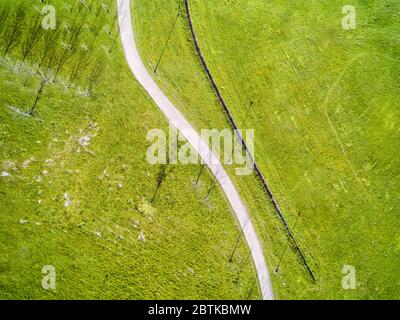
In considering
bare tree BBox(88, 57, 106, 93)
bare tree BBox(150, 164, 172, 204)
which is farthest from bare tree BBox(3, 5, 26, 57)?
bare tree BBox(150, 164, 172, 204)

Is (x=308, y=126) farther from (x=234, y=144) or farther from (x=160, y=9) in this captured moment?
(x=160, y=9)

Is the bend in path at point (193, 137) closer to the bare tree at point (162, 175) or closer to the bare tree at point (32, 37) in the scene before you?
the bare tree at point (162, 175)

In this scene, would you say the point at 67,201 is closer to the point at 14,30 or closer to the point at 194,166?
the point at 194,166

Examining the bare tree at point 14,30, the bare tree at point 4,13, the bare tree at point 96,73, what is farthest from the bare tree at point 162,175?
the bare tree at point 4,13

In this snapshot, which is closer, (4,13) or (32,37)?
(4,13)

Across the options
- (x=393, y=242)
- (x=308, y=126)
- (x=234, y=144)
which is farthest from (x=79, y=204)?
(x=393, y=242)

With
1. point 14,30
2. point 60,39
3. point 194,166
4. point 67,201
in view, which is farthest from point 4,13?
point 194,166

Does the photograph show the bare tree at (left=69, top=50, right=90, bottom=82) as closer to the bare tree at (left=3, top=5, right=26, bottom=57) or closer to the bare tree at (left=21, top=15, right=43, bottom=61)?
the bare tree at (left=21, top=15, right=43, bottom=61)
